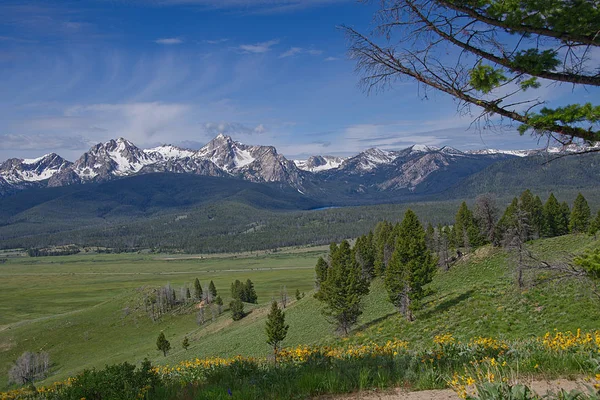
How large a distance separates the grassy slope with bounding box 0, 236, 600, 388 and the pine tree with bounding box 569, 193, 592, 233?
516 inches

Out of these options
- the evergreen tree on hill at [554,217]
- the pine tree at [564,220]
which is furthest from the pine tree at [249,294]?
the pine tree at [564,220]

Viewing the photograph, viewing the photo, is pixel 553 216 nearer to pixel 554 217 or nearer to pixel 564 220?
pixel 554 217

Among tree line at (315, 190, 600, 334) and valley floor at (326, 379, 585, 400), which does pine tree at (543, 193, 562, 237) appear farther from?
valley floor at (326, 379, 585, 400)

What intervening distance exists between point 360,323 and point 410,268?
1160 cm

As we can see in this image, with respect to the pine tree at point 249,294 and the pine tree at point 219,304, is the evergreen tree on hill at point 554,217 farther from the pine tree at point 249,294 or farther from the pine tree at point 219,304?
the pine tree at point 219,304

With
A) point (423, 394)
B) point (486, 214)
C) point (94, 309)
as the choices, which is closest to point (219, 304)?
point (94, 309)

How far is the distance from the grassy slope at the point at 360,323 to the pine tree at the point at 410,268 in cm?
184

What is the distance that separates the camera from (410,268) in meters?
31.2

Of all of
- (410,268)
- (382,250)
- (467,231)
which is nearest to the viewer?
(410,268)

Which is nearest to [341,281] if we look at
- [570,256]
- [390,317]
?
[390,317]

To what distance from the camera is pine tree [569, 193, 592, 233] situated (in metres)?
57.0

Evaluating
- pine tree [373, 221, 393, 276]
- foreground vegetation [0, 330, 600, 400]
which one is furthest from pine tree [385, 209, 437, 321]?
pine tree [373, 221, 393, 276]

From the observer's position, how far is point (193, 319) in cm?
8494

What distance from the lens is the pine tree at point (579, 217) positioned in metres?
57.0
